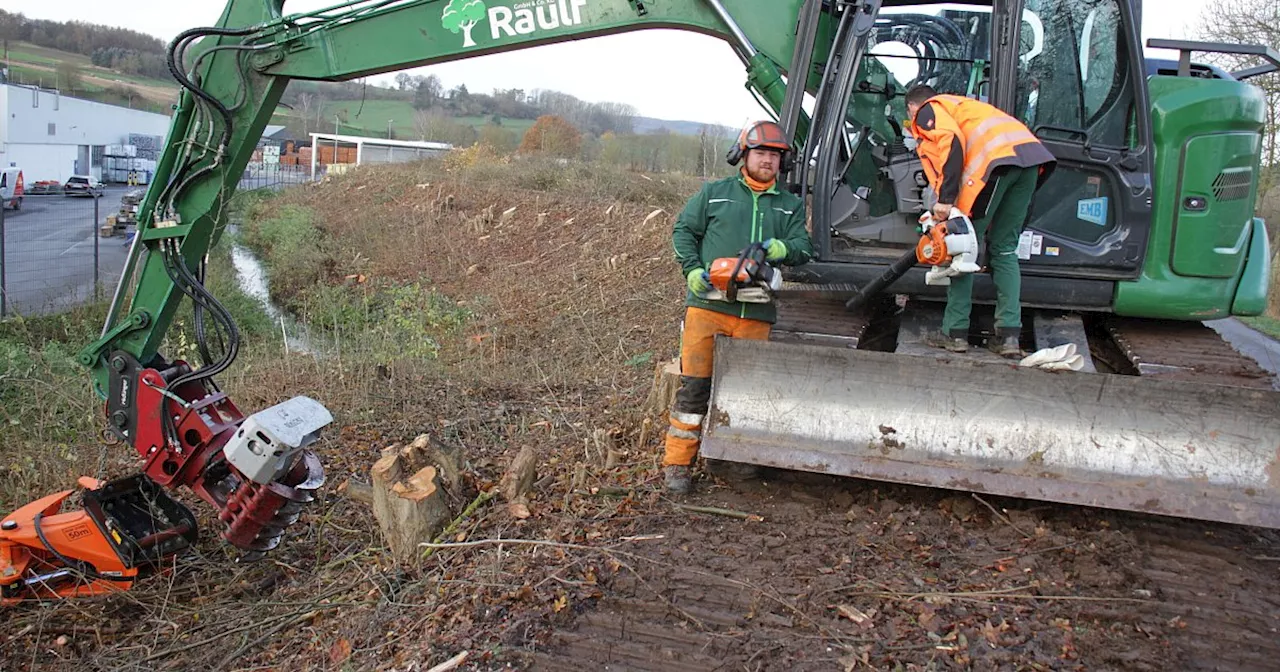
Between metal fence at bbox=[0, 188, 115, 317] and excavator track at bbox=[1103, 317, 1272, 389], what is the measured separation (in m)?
11.3

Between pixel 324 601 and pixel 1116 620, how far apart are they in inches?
130

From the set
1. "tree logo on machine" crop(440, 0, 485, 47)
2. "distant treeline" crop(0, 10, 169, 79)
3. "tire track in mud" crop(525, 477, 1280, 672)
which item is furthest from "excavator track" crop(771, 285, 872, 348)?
"distant treeline" crop(0, 10, 169, 79)

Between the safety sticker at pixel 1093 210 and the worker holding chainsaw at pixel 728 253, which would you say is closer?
the worker holding chainsaw at pixel 728 253

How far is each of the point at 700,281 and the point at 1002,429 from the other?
1.56 meters

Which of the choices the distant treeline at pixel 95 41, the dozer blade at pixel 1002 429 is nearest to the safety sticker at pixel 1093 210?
the dozer blade at pixel 1002 429

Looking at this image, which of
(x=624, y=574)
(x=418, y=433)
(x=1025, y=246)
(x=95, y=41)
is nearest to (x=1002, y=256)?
(x=1025, y=246)

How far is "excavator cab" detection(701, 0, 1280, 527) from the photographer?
171 inches

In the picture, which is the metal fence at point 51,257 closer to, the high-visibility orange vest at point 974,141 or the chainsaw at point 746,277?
the chainsaw at point 746,277

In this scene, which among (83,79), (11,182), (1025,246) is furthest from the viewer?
(83,79)

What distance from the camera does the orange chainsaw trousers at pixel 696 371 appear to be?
4.87m

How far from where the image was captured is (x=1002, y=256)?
4.90m

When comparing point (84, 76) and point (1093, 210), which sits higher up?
point (84, 76)

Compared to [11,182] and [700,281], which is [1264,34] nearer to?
[700,281]

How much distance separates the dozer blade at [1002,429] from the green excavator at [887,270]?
11 mm
